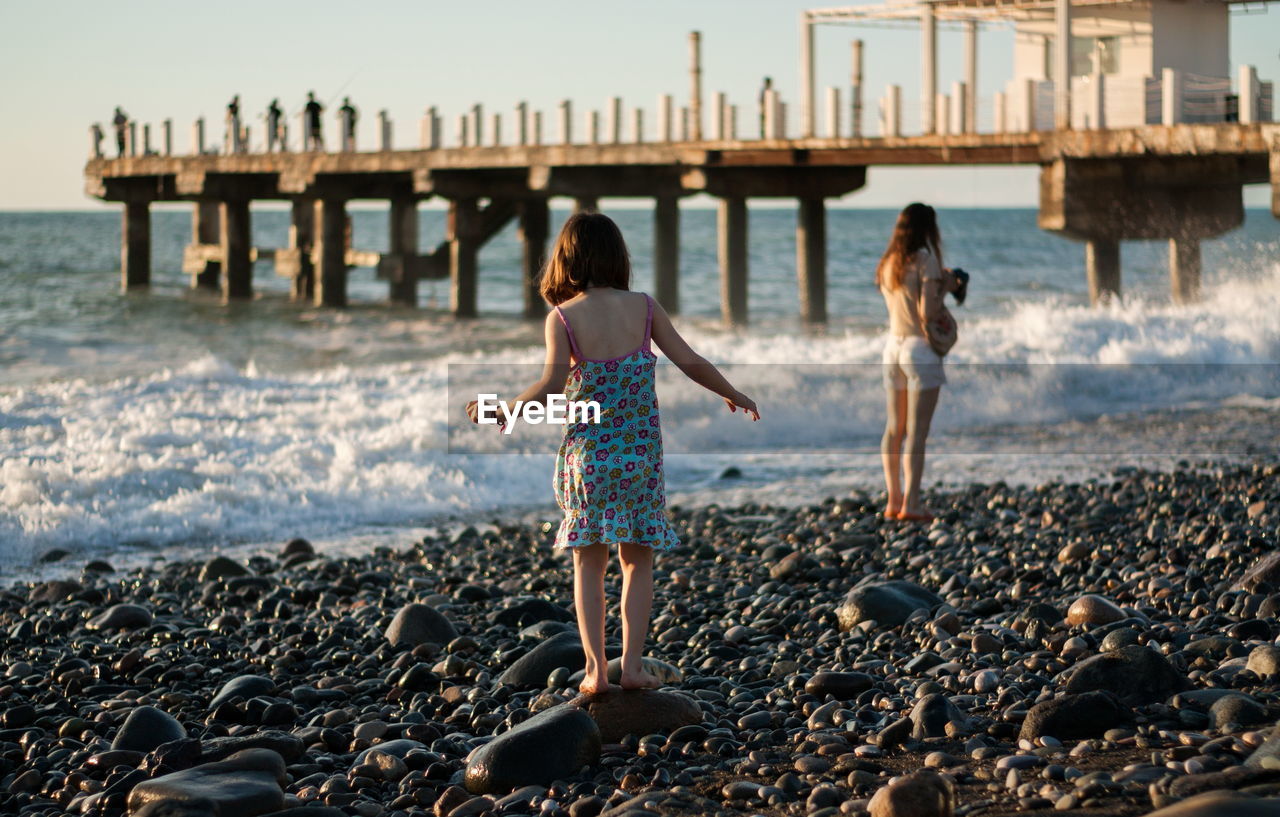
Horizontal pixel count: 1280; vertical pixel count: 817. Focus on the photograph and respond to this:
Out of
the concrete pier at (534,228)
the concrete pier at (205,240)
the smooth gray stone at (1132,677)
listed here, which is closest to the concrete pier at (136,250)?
the concrete pier at (205,240)

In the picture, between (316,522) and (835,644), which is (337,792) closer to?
(835,644)

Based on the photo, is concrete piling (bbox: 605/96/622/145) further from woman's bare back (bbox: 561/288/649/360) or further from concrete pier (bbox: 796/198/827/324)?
woman's bare back (bbox: 561/288/649/360)

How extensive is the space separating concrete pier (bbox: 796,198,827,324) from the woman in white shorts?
1299 centimetres

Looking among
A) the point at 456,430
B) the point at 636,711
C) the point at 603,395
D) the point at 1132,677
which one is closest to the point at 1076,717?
the point at 1132,677

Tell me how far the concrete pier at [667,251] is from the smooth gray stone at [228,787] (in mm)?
17648

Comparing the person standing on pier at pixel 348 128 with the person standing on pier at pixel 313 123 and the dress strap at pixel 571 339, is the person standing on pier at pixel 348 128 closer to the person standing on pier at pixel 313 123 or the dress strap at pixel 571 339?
the person standing on pier at pixel 313 123

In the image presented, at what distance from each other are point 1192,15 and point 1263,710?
55.1ft

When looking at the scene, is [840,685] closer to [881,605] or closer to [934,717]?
[934,717]

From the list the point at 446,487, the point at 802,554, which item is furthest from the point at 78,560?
the point at 802,554

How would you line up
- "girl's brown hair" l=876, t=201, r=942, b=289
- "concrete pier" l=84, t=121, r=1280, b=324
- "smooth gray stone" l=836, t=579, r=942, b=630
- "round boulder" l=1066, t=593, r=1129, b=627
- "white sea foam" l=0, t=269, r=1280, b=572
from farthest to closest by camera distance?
"concrete pier" l=84, t=121, r=1280, b=324, "white sea foam" l=0, t=269, r=1280, b=572, "girl's brown hair" l=876, t=201, r=942, b=289, "smooth gray stone" l=836, t=579, r=942, b=630, "round boulder" l=1066, t=593, r=1129, b=627

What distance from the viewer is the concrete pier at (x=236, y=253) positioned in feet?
89.7

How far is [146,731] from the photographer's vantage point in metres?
4.03

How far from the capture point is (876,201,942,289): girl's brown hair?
6.89 m

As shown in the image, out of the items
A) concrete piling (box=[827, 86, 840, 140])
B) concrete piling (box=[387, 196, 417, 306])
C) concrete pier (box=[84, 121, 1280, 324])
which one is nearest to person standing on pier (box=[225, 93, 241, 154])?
concrete pier (box=[84, 121, 1280, 324])
